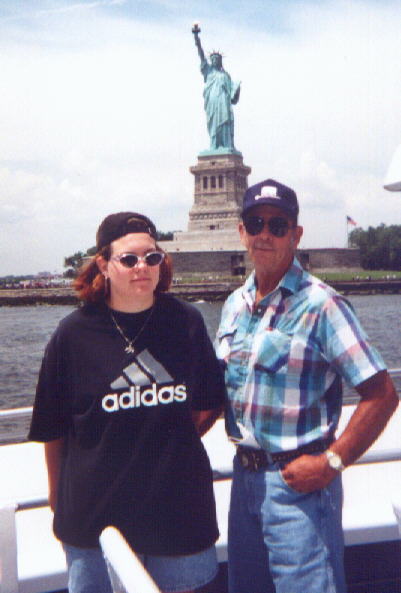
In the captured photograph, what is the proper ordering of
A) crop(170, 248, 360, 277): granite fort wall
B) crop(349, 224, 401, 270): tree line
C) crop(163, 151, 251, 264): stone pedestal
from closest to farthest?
1. crop(170, 248, 360, 277): granite fort wall
2. crop(163, 151, 251, 264): stone pedestal
3. crop(349, 224, 401, 270): tree line

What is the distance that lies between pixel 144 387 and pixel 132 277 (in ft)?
0.87

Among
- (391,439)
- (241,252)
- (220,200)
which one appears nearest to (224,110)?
(220,200)

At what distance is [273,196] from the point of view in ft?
6.11

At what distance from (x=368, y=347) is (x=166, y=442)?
0.51m

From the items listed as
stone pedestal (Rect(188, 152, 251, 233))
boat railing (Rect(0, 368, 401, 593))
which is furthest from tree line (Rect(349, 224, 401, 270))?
boat railing (Rect(0, 368, 401, 593))

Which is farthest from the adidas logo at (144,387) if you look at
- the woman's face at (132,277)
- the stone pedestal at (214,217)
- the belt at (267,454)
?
the stone pedestal at (214,217)

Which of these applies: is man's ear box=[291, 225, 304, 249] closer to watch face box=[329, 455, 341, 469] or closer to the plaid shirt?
the plaid shirt

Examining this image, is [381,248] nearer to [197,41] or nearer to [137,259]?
[197,41]

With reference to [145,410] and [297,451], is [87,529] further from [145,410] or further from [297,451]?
[297,451]

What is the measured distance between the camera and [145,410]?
164cm

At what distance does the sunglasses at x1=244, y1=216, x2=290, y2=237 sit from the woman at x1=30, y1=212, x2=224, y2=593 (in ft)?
0.93

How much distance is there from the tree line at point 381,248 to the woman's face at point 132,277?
215ft

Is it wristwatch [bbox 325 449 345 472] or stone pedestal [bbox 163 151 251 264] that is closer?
wristwatch [bbox 325 449 345 472]

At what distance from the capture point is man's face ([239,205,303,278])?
1869 millimetres
